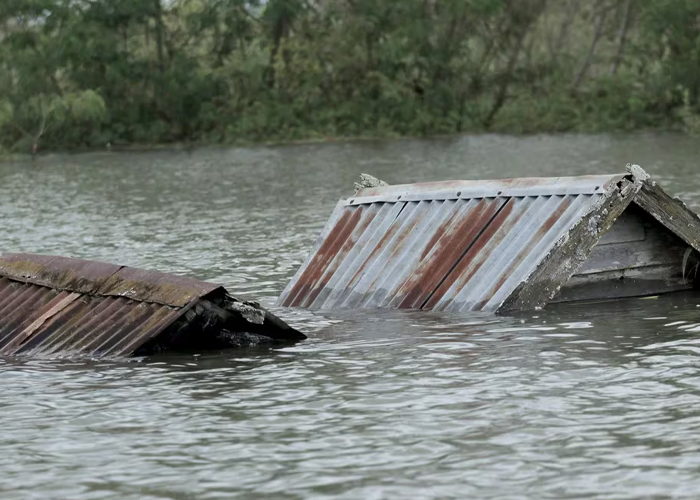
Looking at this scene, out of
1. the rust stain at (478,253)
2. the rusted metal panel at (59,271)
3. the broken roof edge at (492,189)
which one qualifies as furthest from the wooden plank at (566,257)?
the rusted metal panel at (59,271)

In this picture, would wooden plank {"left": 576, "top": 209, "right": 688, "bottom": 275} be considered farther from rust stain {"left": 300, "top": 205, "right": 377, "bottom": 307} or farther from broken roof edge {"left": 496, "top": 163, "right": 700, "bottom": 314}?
rust stain {"left": 300, "top": 205, "right": 377, "bottom": 307}

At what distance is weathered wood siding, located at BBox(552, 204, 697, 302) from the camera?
14484mm

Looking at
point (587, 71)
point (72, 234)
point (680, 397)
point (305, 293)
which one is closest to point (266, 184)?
point (72, 234)

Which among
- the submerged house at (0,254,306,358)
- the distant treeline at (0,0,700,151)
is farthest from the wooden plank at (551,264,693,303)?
the distant treeline at (0,0,700,151)

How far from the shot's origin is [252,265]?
63.7 ft

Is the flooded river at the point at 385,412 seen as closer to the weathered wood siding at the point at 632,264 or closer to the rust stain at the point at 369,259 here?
the weathered wood siding at the point at 632,264

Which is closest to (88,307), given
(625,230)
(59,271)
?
(59,271)

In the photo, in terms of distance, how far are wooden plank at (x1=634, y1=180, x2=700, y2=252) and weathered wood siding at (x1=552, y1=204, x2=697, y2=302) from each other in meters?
0.24

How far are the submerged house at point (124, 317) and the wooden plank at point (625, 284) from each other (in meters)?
3.04

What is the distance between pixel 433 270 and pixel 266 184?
71.8ft

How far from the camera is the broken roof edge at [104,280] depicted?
12.6m

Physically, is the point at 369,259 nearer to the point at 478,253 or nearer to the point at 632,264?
the point at 478,253

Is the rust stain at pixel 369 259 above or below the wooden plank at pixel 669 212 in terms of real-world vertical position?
below

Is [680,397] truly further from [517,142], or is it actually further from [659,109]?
[659,109]
